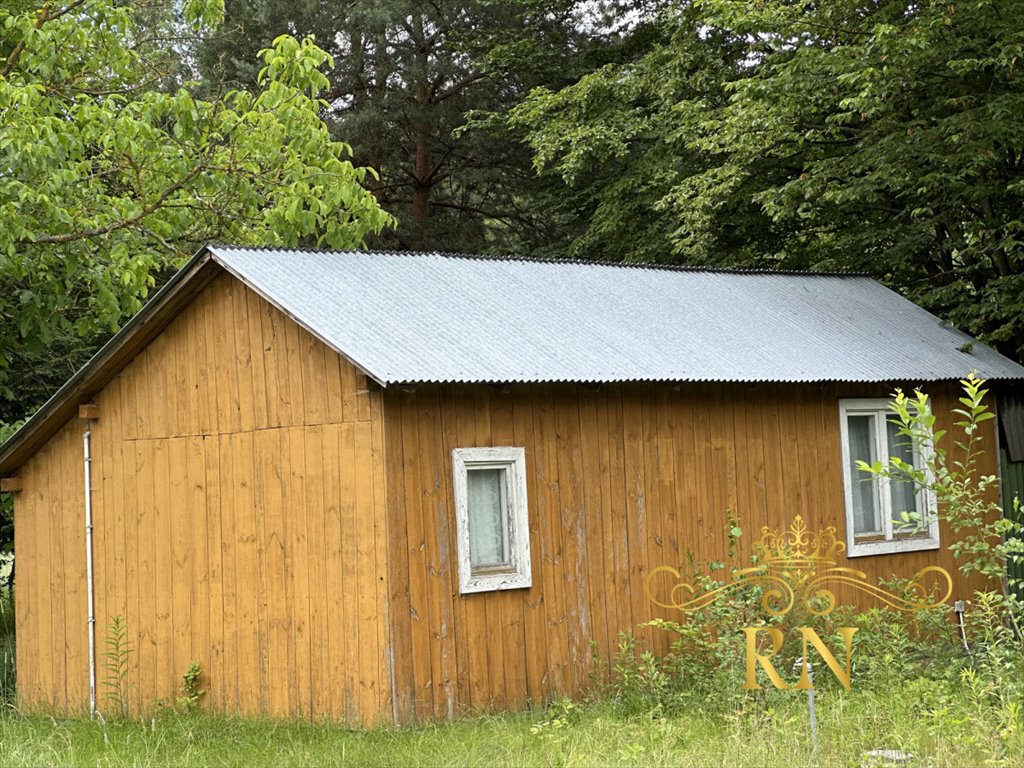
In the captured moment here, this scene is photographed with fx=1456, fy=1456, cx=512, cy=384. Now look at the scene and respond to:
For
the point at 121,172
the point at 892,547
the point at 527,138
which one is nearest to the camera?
the point at 892,547

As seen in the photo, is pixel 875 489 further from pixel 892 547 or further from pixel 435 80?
pixel 435 80

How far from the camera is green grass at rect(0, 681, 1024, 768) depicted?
8.18m

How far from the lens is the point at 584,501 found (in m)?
11.5

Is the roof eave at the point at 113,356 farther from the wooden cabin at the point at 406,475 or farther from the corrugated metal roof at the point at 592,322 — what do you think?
the corrugated metal roof at the point at 592,322

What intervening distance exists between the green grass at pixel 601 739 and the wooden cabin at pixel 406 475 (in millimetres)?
691

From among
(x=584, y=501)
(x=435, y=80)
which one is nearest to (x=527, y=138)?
(x=435, y=80)

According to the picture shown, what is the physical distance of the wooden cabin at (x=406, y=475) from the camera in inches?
410

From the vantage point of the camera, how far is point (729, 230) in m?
22.1

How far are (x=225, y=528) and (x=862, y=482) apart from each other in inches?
240

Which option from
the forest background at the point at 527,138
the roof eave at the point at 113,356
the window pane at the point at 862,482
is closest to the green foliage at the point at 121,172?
A: the forest background at the point at 527,138

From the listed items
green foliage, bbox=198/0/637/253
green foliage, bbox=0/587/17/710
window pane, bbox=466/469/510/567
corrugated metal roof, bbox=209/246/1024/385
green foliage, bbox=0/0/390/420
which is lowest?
green foliage, bbox=0/587/17/710

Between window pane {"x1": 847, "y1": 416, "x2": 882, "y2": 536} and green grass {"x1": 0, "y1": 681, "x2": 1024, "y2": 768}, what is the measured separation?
3.69m

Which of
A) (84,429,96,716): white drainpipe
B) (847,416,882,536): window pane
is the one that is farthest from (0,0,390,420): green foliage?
(847,416,882,536): window pane

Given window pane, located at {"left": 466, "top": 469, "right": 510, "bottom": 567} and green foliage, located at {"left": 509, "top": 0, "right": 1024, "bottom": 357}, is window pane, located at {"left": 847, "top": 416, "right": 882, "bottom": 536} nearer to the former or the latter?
green foliage, located at {"left": 509, "top": 0, "right": 1024, "bottom": 357}
